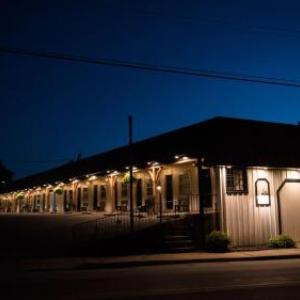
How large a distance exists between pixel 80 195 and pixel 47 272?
25.6m

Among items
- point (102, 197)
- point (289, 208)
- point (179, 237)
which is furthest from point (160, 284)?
point (102, 197)

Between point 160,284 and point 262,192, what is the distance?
1418 centimetres

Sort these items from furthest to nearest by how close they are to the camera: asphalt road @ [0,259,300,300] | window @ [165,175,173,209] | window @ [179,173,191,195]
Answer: window @ [165,175,173,209] < window @ [179,173,191,195] < asphalt road @ [0,259,300,300]

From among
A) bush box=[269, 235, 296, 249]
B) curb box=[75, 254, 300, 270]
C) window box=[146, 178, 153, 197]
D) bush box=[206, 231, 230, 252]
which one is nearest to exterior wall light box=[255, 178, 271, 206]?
bush box=[269, 235, 296, 249]

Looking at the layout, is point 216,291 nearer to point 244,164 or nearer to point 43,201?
point 244,164

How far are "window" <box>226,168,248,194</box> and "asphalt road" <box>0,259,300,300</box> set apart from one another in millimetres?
7786

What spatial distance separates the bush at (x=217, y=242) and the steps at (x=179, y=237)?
0.89m

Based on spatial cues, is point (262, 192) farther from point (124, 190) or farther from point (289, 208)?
point (124, 190)

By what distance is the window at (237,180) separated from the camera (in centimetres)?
2491

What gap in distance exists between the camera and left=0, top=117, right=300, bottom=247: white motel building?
2453cm

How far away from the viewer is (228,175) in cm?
2500

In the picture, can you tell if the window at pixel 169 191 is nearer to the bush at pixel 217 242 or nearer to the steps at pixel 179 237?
the steps at pixel 179 237

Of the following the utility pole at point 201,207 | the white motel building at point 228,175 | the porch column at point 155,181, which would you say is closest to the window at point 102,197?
the white motel building at point 228,175

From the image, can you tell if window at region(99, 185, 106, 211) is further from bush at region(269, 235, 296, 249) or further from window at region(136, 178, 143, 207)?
bush at region(269, 235, 296, 249)
